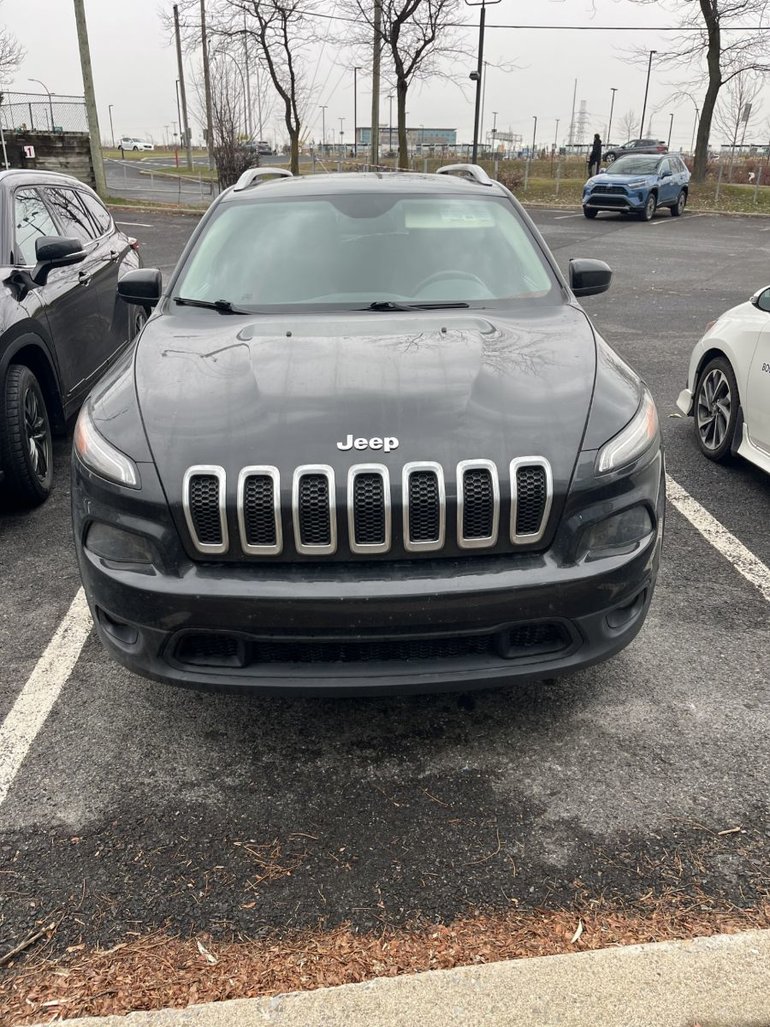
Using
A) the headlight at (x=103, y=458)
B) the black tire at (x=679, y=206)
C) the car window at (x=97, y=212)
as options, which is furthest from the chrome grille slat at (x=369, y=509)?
the black tire at (x=679, y=206)

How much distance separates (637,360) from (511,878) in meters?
6.69

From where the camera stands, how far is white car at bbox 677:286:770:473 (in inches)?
189

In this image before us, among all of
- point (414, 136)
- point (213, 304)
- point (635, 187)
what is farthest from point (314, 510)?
point (414, 136)

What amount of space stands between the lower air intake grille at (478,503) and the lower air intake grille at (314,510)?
1.28 ft

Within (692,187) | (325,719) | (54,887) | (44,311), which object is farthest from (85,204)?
(692,187)

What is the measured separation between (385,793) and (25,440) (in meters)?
2.97

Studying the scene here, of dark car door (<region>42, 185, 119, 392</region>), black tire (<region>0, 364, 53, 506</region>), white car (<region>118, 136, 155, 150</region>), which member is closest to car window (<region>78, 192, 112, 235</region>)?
dark car door (<region>42, 185, 119, 392</region>)

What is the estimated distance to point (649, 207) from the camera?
22.9m

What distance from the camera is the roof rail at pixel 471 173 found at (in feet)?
15.3

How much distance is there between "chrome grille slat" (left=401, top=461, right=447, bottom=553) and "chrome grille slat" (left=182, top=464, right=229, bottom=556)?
51 centimetres

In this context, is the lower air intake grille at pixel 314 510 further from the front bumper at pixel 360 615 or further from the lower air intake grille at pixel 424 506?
the lower air intake grille at pixel 424 506

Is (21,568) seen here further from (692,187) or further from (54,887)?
(692,187)

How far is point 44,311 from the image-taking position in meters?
4.91

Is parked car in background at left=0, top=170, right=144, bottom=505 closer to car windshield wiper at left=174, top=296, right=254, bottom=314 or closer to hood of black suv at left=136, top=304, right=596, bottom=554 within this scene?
car windshield wiper at left=174, top=296, right=254, bottom=314
